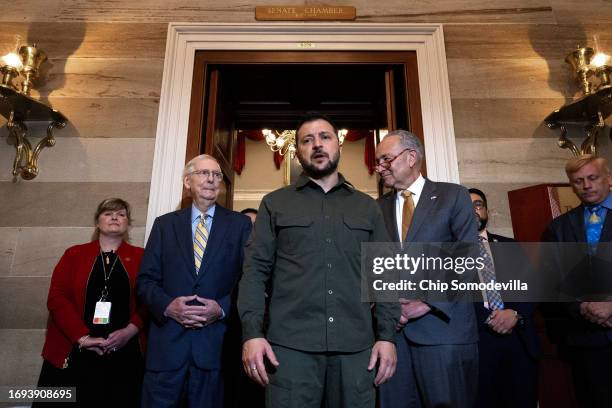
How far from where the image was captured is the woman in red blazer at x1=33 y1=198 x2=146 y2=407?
6.15 feet

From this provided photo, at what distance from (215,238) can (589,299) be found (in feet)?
6.00

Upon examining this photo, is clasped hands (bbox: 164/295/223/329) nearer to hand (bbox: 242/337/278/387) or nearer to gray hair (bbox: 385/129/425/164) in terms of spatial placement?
hand (bbox: 242/337/278/387)

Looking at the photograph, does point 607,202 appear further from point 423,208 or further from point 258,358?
point 258,358

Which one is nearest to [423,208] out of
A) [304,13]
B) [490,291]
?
[490,291]

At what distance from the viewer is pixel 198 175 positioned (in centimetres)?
210

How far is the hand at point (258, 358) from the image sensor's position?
47.3 inches

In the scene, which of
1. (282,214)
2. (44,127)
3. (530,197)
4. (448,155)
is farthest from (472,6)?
(44,127)

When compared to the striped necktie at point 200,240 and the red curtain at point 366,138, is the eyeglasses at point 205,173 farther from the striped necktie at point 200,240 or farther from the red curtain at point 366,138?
the red curtain at point 366,138

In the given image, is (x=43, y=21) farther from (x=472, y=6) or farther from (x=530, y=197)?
(x=530, y=197)

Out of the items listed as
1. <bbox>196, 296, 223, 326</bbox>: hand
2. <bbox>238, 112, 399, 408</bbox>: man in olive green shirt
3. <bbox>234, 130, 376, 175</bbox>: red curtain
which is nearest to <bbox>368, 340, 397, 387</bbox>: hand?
<bbox>238, 112, 399, 408</bbox>: man in olive green shirt

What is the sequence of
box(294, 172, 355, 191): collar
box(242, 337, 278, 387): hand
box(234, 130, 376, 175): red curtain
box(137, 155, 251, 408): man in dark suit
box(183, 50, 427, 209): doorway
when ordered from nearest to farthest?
box(242, 337, 278, 387): hand < box(294, 172, 355, 191): collar < box(137, 155, 251, 408): man in dark suit < box(183, 50, 427, 209): doorway < box(234, 130, 376, 175): red curtain

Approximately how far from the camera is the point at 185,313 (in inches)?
66.8

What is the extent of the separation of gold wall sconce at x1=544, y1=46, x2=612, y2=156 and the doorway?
103 centimetres

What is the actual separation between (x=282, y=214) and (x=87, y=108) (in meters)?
2.24
